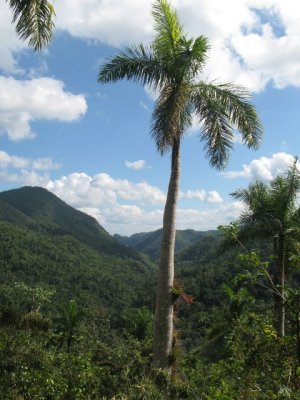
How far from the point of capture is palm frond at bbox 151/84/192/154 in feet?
32.0

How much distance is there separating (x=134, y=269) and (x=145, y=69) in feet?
475

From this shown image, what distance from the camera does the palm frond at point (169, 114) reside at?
974 cm

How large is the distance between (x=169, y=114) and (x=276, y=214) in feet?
29.9

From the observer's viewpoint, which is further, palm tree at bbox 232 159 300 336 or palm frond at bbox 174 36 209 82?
palm tree at bbox 232 159 300 336

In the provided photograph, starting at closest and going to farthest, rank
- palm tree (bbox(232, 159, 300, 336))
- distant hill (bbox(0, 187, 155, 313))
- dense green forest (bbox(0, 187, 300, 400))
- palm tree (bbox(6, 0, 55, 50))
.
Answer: dense green forest (bbox(0, 187, 300, 400)) → palm tree (bbox(6, 0, 55, 50)) → palm tree (bbox(232, 159, 300, 336)) → distant hill (bbox(0, 187, 155, 313))

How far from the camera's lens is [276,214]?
1736 centimetres

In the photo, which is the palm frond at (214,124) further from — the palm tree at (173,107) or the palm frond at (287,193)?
the palm frond at (287,193)

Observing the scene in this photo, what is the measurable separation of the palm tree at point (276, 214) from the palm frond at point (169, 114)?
25.5 feet

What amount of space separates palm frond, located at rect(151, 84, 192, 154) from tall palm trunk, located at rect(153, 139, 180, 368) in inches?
49.0

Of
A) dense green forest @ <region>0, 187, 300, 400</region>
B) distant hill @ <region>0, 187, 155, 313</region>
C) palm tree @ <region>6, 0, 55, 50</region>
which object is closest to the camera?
dense green forest @ <region>0, 187, 300, 400</region>

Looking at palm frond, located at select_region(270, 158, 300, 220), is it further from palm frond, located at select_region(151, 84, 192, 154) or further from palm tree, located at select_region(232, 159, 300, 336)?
palm frond, located at select_region(151, 84, 192, 154)

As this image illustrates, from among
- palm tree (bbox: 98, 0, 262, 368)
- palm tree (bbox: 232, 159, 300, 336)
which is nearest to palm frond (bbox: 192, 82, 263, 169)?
palm tree (bbox: 98, 0, 262, 368)

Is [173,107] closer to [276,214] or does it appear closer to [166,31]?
[166,31]

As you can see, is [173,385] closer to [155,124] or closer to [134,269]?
[155,124]
